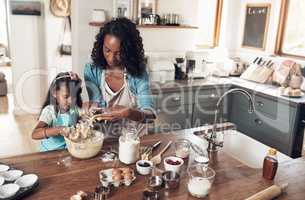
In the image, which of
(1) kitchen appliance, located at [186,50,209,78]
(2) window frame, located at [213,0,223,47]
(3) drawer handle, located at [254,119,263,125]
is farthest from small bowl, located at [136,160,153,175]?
(2) window frame, located at [213,0,223,47]

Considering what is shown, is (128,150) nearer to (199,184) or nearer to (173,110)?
(199,184)

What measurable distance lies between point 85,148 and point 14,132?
2.95m

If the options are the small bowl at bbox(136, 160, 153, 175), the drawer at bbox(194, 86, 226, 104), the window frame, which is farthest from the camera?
the window frame

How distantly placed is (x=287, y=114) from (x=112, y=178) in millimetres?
2272

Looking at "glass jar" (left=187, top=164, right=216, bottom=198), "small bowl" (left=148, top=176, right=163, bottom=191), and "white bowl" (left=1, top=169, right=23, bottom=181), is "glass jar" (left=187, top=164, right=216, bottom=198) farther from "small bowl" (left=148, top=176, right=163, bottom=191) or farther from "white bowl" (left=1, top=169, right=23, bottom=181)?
"white bowl" (left=1, top=169, right=23, bottom=181)

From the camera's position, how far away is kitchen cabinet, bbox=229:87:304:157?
3027mm

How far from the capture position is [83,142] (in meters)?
1.53

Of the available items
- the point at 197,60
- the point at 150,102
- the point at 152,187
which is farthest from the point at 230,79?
the point at 152,187

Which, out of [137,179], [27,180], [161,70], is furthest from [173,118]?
[27,180]

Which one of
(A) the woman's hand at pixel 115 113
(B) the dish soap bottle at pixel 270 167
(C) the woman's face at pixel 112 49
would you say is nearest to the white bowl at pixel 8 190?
(A) the woman's hand at pixel 115 113

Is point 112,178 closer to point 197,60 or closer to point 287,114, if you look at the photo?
point 287,114

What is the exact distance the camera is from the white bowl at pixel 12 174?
1.31 m

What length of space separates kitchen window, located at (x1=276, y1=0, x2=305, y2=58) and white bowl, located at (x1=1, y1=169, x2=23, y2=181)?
3232 mm

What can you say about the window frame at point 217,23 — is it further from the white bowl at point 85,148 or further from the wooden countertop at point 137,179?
the white bowl at point 85,148
